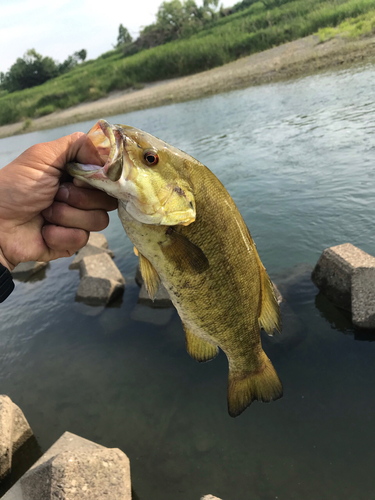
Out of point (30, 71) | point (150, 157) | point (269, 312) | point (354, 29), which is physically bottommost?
point (269, 312)

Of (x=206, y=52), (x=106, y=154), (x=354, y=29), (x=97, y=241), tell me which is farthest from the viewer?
(x=206, y=52)

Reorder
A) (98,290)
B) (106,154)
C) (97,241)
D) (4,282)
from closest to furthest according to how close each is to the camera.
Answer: (106,154) → (4,282) → (98,290) → (97,241)

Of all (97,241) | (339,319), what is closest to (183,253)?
(339,319)

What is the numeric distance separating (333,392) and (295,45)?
31318 millimetres

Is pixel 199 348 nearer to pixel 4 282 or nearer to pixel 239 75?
pixel 4 282

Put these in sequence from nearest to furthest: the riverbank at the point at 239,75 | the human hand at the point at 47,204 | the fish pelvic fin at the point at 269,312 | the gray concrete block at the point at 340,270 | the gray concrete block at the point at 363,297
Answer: the human hand at the point at 47,204
the fish pelvic fin at the point at 269,312
the gray concrete block at the point at 363,297
the gray concrete block at the point at 340,270
the riverbank at the point at 239,75

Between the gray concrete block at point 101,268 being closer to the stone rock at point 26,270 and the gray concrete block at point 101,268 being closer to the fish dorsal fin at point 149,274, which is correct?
the stone rock at point 26,270

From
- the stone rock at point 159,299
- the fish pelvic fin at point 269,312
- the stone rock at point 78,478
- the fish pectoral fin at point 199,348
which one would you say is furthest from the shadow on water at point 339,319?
the stone rock at point 78,478

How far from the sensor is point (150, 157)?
2107 millimetres

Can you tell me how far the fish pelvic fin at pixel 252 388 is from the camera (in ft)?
8.89

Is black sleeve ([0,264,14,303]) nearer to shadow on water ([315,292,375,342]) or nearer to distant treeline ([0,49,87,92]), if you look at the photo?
shadow on water ([315,292,375,342])

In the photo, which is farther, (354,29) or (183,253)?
(354,29)

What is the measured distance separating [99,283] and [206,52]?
34688mm

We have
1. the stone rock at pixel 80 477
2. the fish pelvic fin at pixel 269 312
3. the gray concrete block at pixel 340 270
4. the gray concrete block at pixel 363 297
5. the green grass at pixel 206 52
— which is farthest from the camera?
the green grass at pixel 206 52
